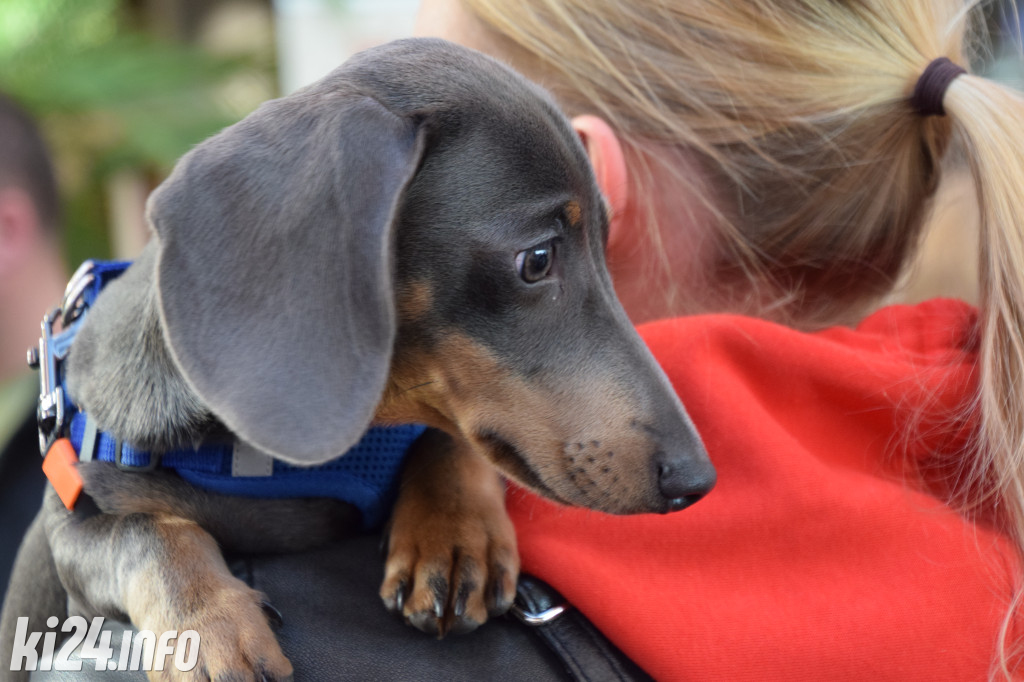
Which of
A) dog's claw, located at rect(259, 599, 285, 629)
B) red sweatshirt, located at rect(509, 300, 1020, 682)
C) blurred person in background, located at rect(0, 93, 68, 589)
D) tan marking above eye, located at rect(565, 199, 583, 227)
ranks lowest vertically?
blurred person in background, located at rect(0, 93, 68, 589)

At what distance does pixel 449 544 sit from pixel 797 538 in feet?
1.90

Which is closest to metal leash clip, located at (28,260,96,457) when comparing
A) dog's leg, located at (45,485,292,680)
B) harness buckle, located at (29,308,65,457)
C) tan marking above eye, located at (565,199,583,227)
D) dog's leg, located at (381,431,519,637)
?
harness buckle, located at (29,308,65,457)

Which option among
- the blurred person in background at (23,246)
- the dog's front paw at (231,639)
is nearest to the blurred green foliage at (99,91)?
the blurred person in background at (23,246)

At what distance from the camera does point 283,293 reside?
1350 mm

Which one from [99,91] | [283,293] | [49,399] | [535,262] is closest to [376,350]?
[283,293]

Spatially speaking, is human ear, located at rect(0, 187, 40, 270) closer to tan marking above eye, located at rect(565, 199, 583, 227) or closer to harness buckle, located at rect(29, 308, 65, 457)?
harness buckle, located at rect(29, 308, 65, 457)

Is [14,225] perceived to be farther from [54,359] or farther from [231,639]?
[231,639]

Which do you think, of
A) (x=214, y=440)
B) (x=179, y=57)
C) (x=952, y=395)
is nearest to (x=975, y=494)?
(x=952, y=395)

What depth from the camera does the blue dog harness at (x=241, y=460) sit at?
160 cm

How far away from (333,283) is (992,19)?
2.67 m

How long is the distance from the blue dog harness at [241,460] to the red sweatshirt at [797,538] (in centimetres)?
27

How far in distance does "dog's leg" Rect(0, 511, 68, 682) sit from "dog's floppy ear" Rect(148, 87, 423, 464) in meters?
0.86

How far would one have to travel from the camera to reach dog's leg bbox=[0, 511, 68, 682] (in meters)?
1.91

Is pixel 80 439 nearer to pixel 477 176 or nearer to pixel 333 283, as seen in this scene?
pixel 333 283
